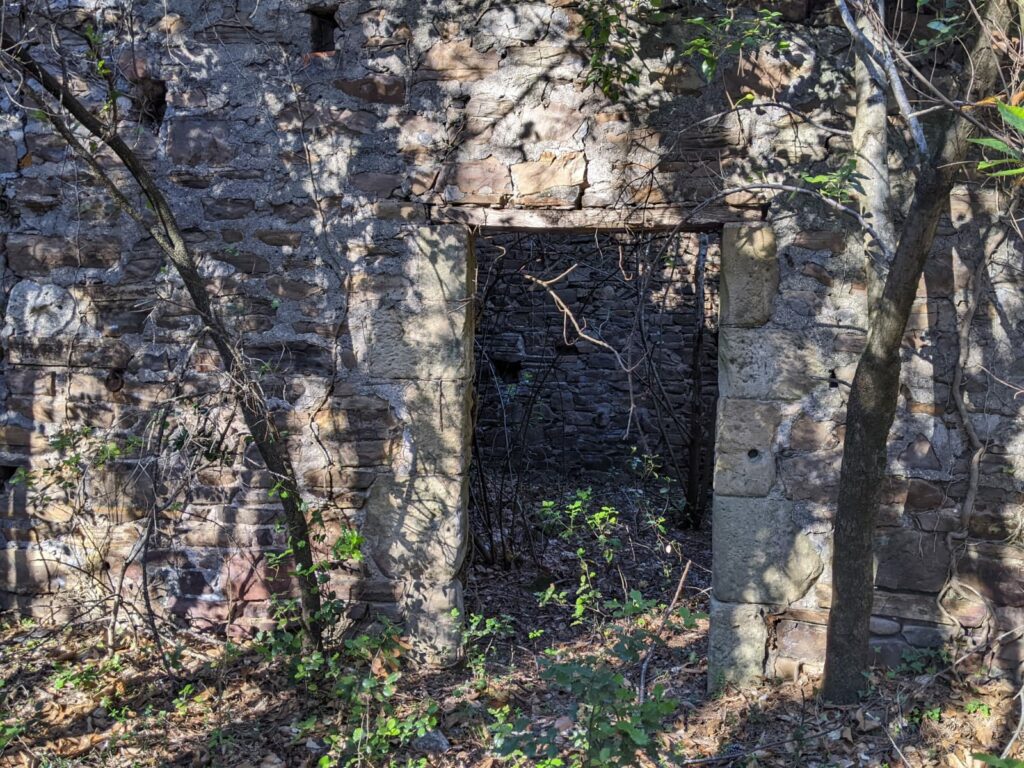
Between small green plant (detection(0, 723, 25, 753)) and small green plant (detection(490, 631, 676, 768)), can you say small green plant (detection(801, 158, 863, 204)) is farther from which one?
small green plant (detection(0, 723, 25, 753))

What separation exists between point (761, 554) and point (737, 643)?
14.0 inches

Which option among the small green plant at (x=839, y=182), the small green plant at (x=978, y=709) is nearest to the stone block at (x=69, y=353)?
the small green plant at (x=839, y=182)

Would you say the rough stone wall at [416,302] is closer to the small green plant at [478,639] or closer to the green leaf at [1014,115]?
the small green plant at [478,639]

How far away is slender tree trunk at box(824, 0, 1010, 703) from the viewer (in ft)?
8.00

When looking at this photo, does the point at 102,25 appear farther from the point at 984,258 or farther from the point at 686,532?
the point at 686,532

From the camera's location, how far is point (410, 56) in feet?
10.1

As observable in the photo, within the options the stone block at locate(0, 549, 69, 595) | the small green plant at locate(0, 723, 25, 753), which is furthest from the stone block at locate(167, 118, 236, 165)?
the small green plant at locate(0, 723, 25, 753)

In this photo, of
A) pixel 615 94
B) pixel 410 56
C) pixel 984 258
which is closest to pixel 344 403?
pixel 410 56

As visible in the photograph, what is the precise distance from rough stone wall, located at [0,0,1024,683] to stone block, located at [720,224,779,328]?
11mm

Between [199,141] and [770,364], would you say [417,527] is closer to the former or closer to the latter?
[770,364]

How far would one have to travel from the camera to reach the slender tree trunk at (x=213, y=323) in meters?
2.72

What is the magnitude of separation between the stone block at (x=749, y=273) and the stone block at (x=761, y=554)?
690 mm

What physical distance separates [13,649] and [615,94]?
10.4ft

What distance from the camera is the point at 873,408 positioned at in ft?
8.57
